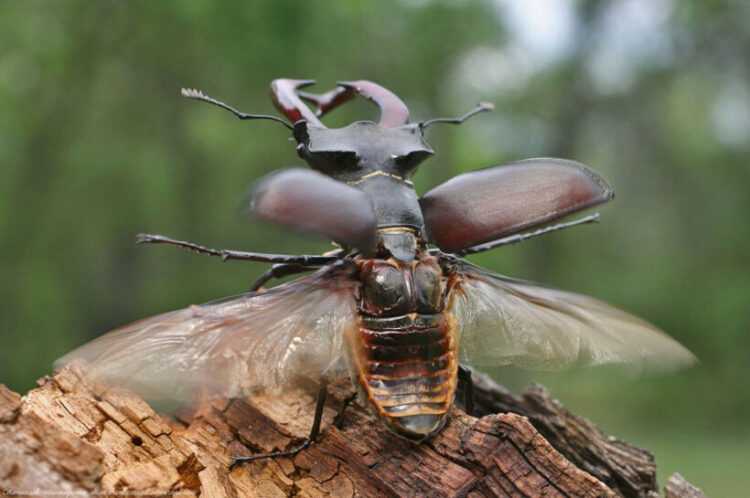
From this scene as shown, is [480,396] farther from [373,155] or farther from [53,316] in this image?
[53,316]

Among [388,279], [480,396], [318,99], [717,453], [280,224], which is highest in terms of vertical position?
[318,99]

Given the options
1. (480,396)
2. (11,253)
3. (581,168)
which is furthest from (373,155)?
(11,253)

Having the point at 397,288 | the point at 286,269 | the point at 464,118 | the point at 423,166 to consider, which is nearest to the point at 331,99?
the point at 464,118

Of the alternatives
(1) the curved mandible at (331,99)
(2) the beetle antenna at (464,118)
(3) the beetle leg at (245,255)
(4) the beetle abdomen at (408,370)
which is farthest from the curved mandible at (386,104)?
(4) the beetle abdomen at (408,370)

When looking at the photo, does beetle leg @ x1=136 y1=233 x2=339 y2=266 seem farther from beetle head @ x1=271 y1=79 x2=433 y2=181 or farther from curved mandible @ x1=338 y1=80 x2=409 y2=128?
curved mandible @ x1=338 y1=80 x2=409 y2=128

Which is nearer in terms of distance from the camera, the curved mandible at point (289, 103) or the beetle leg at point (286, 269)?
the beetle leg at point (286, 269)

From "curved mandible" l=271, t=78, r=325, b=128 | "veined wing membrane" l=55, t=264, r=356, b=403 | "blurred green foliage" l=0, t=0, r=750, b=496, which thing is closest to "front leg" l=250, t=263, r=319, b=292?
"veined wing membrane" l=55, t=264, r=356, b=403

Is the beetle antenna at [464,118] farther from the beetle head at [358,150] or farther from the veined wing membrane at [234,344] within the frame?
the veined wing membrane at [234,344]
